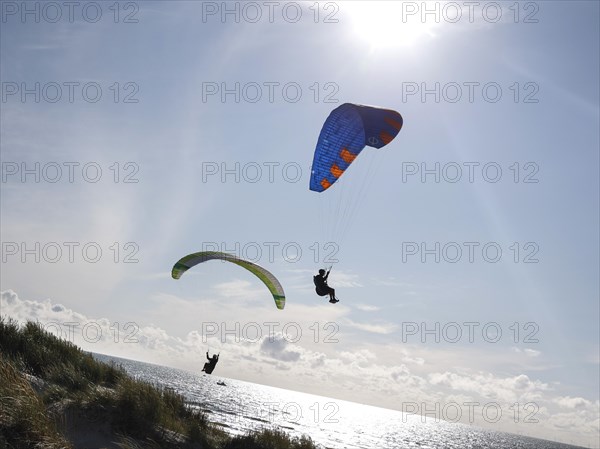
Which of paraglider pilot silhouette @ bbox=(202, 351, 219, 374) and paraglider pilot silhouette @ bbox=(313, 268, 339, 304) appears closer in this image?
paraglider pilot silhouette @ bbox=(313, 268, 339, 304)

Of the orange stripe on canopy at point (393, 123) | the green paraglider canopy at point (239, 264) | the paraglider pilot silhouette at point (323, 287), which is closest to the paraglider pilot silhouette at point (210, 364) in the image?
the green paraglider canopy at point (239, 264)

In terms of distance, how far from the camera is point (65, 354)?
1509 centimetres

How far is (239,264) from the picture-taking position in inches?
701

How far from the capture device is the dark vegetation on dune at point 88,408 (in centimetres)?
714

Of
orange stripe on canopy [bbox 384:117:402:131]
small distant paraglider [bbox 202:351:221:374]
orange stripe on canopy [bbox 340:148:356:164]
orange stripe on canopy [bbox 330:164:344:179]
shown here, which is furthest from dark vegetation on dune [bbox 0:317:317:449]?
orange stripe on canopy [bbox 384:117:402:131]

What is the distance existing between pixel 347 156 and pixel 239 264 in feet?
17.5

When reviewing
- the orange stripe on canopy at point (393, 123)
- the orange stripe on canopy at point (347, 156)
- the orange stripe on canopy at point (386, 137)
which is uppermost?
the orange stripe on canopy at point (393, 123)

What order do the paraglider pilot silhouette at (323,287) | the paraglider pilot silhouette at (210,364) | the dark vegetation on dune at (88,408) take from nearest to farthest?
the dark vegetation on dune at (88,408), the paraglider pilot silhouette at (323,287), the paraglider pilot silhouette at (210,364)

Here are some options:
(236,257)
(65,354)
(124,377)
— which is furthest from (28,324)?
(236,257)

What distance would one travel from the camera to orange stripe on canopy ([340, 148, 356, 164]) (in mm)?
16891

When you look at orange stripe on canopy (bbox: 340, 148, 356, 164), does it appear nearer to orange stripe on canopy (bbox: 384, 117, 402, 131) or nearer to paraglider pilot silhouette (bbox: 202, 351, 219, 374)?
orange stripe on canopy (bbox: 384, 117, 402, 131)

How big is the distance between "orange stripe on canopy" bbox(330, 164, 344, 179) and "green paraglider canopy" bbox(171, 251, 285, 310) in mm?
4204

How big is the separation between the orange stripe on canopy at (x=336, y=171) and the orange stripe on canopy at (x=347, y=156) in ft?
1.25

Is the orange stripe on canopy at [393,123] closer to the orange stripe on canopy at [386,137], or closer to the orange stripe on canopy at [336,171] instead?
the orange stripe on canopy at [386,137]
